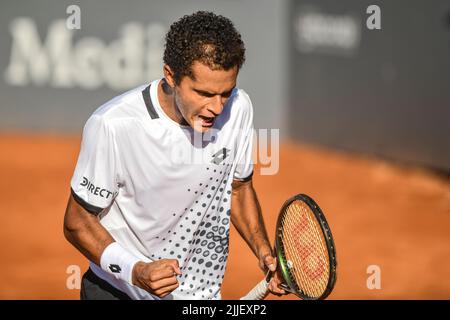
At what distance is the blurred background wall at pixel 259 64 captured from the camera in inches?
531

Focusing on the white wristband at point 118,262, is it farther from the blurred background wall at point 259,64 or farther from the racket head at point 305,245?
the blurred background wall at point 259,64

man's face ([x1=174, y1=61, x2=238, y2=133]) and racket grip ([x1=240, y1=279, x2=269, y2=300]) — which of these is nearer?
man's face ([x1=174, y1=61, x2=238, y2=133])

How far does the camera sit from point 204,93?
3189 mm

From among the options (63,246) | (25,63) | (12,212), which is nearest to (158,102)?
(63,246)

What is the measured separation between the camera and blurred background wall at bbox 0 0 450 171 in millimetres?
13477

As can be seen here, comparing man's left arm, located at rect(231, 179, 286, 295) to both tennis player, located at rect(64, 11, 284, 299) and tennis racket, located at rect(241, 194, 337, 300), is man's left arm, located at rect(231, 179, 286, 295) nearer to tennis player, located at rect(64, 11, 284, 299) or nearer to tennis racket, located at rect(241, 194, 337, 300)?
tennis player, located at rect(64, 11, 284, 299)

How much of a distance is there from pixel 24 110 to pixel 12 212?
18.8 feet

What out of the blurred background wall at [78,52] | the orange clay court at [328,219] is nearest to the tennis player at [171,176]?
the orange clay court at [328,219]

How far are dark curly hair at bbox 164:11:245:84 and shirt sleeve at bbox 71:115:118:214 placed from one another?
37cm

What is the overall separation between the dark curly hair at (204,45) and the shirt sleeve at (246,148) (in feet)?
1.55

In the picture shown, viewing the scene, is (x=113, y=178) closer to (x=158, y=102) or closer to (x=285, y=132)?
(x=158, y=102)

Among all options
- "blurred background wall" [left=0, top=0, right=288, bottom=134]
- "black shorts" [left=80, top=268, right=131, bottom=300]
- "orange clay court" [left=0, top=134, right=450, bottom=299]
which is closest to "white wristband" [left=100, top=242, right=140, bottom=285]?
"black shorts" [left=80, top=268, right=131, bottom=300]

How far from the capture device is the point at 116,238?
3.54 m

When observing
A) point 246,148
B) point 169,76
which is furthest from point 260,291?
point 169,76
